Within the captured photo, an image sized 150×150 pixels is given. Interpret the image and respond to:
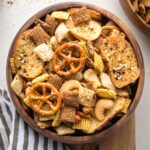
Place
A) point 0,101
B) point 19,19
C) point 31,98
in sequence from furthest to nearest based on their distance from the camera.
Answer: point 19,19 → point 0,101 → point 31,98

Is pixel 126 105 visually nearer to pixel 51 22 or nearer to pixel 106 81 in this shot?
pixel 106 81

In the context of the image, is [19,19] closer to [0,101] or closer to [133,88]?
[0,101]

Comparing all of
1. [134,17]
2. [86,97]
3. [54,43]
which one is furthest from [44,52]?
[134,17]

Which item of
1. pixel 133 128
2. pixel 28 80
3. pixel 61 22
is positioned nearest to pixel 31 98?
pixel 28 80

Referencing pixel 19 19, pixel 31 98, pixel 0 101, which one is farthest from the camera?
pixel 19 19

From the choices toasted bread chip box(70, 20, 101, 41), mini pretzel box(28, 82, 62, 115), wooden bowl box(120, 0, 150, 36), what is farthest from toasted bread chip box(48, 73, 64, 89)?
wooden bowl box(120, 0, 150, 36)

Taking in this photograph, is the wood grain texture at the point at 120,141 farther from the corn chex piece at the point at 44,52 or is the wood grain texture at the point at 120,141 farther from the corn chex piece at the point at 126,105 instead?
the corn chex piece at the point at 44,52

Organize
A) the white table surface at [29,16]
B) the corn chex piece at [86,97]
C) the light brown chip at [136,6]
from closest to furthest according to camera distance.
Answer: the corn chex piece at [86,97] → the light brown chip at [136,6] → the white table surface at [29,16]

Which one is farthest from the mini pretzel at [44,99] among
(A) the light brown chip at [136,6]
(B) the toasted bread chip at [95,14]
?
(A) the light brown chip at [136,6]
